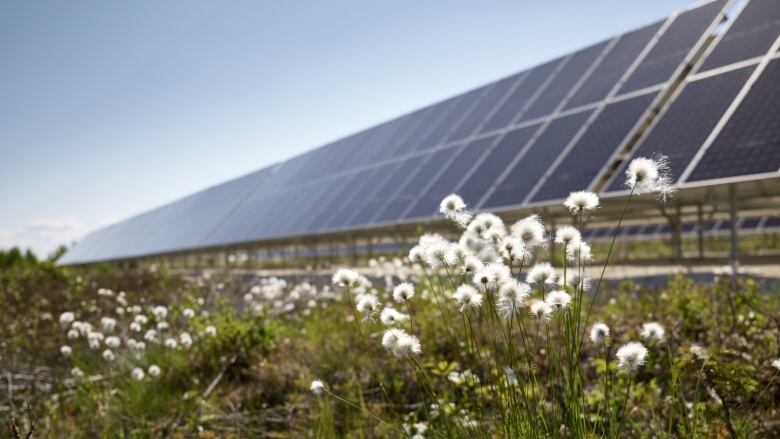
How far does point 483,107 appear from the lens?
17.2 m

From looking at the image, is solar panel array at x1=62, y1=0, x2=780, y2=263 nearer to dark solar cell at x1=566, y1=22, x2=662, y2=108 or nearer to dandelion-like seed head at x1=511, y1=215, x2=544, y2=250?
dark solar cell at x1=566, y1=22, x2=662, y2=108

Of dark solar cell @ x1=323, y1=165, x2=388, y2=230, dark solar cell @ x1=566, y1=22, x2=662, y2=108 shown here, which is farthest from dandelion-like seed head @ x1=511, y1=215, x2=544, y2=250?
dark solar cell @ x1=323, y1=165, x2=388, y2=230

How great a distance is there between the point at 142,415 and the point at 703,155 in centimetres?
794

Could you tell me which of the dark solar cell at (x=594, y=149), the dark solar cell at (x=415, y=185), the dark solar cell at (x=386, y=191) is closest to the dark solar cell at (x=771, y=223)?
the dark solar cell at (x=415, y=185)

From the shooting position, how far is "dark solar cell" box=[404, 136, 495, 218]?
12875 millimetres

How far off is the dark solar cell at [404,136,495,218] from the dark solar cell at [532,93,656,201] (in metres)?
2.82

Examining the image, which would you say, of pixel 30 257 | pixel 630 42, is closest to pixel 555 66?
pixel 630 42

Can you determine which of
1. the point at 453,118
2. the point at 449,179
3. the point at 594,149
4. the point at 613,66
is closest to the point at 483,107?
the point at 453,118

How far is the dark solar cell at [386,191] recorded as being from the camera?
14.7 meters

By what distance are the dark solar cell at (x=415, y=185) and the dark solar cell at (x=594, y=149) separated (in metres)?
3.98

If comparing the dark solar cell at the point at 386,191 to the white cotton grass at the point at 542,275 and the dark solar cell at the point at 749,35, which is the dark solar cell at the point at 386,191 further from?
the white cotton grass at the point at 542,275

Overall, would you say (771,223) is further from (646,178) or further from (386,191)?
(646,178)

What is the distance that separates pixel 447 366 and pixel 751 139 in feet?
20.5

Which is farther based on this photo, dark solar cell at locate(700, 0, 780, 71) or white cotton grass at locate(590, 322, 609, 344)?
dark solar cell at locate(700, 0, 780, 71)
